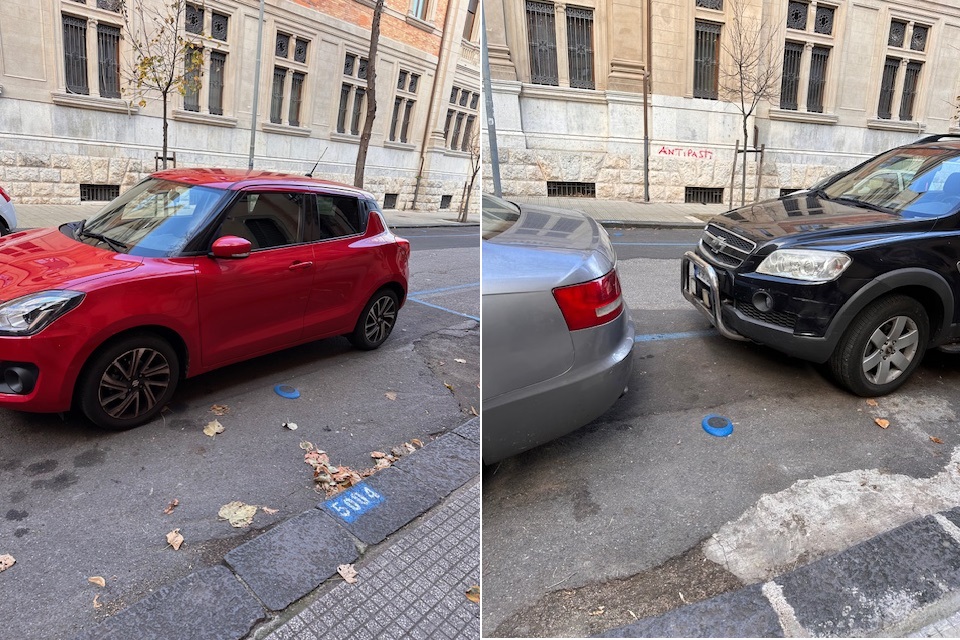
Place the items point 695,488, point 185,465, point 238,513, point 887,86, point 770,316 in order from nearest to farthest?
1. point 695,488
2. point 238,513
3. point 185,465
4. point 770,316
5. point 887,86

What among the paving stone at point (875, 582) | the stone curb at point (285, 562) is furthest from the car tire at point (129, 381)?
the paving stone at point (875, 582)

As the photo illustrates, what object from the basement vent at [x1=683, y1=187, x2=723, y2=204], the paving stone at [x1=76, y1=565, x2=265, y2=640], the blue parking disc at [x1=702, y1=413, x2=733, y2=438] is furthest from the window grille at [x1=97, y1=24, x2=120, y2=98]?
Answer: the blue parking disc at [x1=702, y1=413, x2=733, y2=438]

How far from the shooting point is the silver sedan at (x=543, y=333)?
2836 mm

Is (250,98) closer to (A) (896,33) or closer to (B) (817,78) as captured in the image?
(B) (817,78)

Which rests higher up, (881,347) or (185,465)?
(881,347)

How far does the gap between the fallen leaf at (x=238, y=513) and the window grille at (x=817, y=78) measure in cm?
1893

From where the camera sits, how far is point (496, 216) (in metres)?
3.39

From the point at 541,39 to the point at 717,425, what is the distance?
1472 cm

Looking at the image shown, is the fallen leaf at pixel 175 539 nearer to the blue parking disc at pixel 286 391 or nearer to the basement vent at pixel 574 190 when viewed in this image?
the blue parking disc at pixel 286 391

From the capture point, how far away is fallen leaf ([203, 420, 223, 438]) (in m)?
4.37

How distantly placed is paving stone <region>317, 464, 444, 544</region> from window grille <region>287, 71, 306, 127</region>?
72.4 feet

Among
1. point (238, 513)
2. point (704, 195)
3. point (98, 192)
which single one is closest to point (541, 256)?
point (238, 513)

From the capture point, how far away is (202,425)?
4.49m

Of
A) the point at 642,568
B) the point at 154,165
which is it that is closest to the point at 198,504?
the point at 642,568
